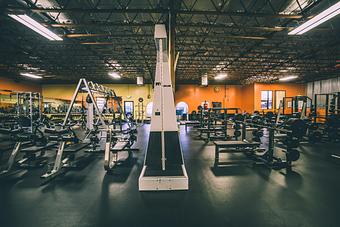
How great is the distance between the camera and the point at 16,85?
12008 mm

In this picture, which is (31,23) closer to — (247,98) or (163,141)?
(163,141)

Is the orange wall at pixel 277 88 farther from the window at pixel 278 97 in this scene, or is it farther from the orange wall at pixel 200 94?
the orange wall at pixel 200 94

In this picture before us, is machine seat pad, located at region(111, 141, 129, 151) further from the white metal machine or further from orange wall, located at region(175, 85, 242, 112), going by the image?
orange wall, located at region(175, 85, 242, 112)

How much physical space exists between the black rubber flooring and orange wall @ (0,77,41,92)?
1232 cm

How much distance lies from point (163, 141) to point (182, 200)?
891mm

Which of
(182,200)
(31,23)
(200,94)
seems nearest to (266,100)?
(200,94)

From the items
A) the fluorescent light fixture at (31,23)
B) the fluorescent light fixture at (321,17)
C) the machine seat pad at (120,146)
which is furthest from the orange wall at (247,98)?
the fluorescent light fixture at (31,23)

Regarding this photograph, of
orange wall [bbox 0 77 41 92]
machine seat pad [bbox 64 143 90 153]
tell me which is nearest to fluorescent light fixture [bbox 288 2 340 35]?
machine seat pad [bbox 64 143 90 153]

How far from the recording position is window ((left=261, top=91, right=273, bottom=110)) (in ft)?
45.6

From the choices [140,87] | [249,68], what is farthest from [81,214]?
[140,87]

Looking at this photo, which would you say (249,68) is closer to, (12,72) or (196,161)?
(196,161)

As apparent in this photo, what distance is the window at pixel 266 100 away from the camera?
45.6 feet

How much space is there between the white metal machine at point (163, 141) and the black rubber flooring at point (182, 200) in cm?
18

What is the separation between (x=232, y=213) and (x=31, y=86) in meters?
17.7
